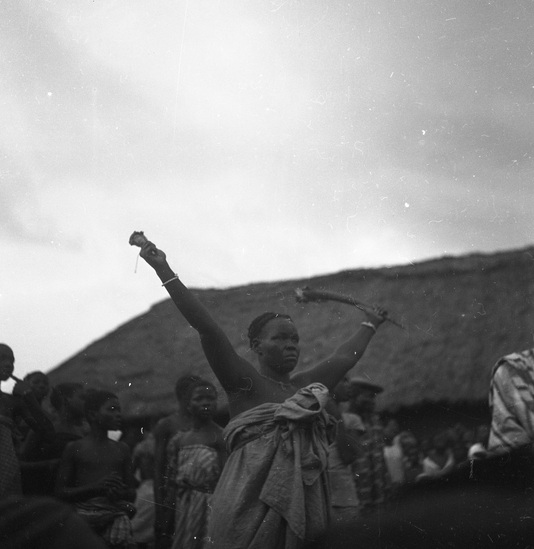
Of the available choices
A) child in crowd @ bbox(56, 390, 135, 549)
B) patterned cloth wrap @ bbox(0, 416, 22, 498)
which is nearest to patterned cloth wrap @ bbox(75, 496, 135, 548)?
child in crowd @ bbox(56, 390, 135, 549)

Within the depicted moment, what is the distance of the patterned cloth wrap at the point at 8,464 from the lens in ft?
12.4

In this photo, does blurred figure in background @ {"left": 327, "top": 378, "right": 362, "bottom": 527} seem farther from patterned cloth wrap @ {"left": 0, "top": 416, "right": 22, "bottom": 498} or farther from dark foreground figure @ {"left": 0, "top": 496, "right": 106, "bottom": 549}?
dark foreground figure @ {"left": 0, "top": 496, "right": 106, "bottom": 549}

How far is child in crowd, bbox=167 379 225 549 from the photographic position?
378 cm

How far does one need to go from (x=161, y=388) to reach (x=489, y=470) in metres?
1.95

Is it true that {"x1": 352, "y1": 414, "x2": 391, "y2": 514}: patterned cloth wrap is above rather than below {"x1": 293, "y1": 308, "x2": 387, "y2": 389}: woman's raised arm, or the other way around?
below

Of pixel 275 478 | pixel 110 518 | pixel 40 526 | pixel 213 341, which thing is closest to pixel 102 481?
pixel 110 518

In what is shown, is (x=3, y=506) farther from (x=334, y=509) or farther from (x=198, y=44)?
(x=198, y=44)

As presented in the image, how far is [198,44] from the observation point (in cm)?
435

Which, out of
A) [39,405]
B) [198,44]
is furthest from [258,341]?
[198,44]

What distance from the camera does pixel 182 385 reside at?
4.07 meters

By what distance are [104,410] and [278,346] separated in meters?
1.07

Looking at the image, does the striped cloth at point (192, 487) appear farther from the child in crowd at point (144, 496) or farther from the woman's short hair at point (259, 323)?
the woman's short hair at point (259, 323)

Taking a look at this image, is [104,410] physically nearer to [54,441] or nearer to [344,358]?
[54,441]

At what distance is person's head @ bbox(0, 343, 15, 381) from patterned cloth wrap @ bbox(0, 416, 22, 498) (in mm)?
253
